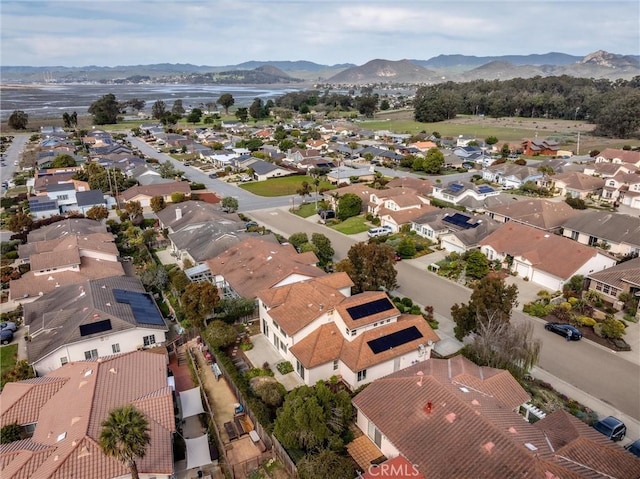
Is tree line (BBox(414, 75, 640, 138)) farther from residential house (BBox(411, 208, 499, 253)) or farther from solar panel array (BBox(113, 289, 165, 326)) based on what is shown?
solar panel array (BBox(113, 289, 165, 326))

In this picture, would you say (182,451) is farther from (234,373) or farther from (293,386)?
(293,386)

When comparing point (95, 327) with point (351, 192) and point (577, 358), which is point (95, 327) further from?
point (351, 192)

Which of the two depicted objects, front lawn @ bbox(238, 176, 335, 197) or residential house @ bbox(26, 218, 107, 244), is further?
front lawn @ bbox(238, 176, 335, 197)

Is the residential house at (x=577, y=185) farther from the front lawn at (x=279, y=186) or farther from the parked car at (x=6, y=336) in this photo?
the parked car at (x=6, y=336)

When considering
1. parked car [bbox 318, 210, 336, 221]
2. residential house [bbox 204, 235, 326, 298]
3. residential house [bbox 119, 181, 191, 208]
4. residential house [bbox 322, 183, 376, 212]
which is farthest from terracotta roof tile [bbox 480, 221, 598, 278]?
residential house [bbox 119, 181, 191, 208]

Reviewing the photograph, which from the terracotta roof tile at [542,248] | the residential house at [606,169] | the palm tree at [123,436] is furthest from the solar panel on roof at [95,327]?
the residential house at [606,169]

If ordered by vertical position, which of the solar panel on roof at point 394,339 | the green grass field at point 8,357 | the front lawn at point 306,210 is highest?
the solar panel on roof at point 394,339
